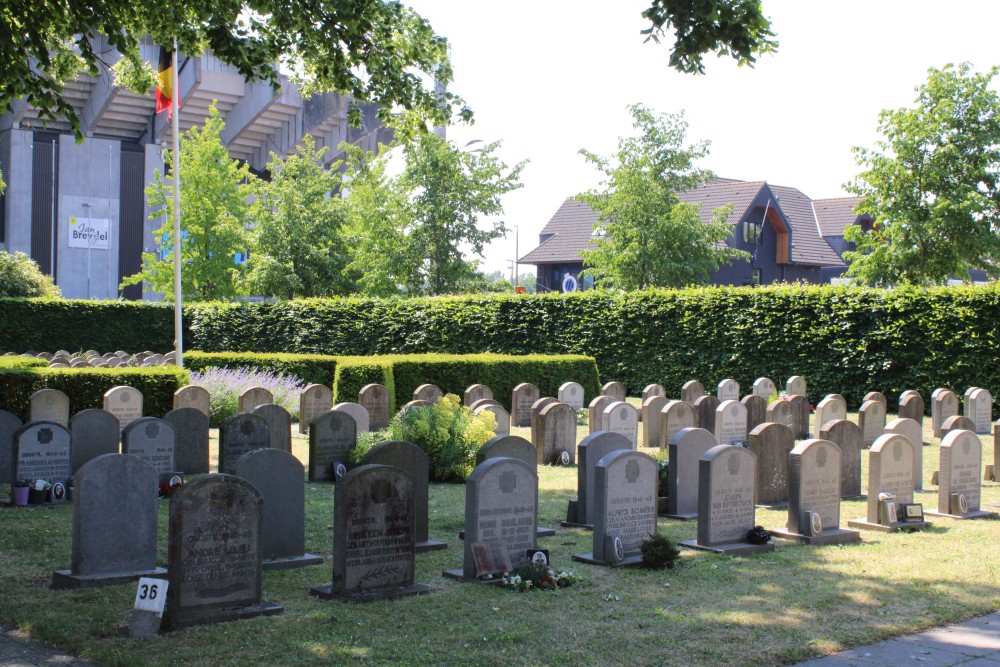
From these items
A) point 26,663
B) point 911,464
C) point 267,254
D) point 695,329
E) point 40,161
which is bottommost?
point 26,663

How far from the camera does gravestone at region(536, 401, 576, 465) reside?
1439cm

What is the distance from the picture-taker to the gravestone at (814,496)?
29.9 ft

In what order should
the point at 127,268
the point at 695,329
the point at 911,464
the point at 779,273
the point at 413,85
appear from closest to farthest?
the point at 911,464 → the point at 413,85 → the point at 695,329 → the point at 779,273 → the point at 127,268

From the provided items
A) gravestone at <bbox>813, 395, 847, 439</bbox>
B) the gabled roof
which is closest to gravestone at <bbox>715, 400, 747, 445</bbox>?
gravestone at <bbox>813, 395, 847, 439</bbox>

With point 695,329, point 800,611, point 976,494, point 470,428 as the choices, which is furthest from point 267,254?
point 800,611

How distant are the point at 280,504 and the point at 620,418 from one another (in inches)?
314

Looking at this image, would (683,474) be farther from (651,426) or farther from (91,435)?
(91,435)

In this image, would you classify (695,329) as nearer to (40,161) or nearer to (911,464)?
(911,464)

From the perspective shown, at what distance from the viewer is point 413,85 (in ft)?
46.7

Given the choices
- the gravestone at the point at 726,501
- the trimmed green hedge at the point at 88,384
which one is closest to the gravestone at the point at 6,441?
the trimmed green hedge at the point at 88,384

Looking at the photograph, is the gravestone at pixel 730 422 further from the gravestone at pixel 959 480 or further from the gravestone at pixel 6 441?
the gravestone at pixel 6 441

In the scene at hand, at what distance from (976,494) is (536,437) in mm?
6185

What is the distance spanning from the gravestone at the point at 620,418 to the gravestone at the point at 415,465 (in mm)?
6335

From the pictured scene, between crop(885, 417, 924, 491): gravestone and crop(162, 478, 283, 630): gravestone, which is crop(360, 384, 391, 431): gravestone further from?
crop(162, 478, 283, 630): gravestone
